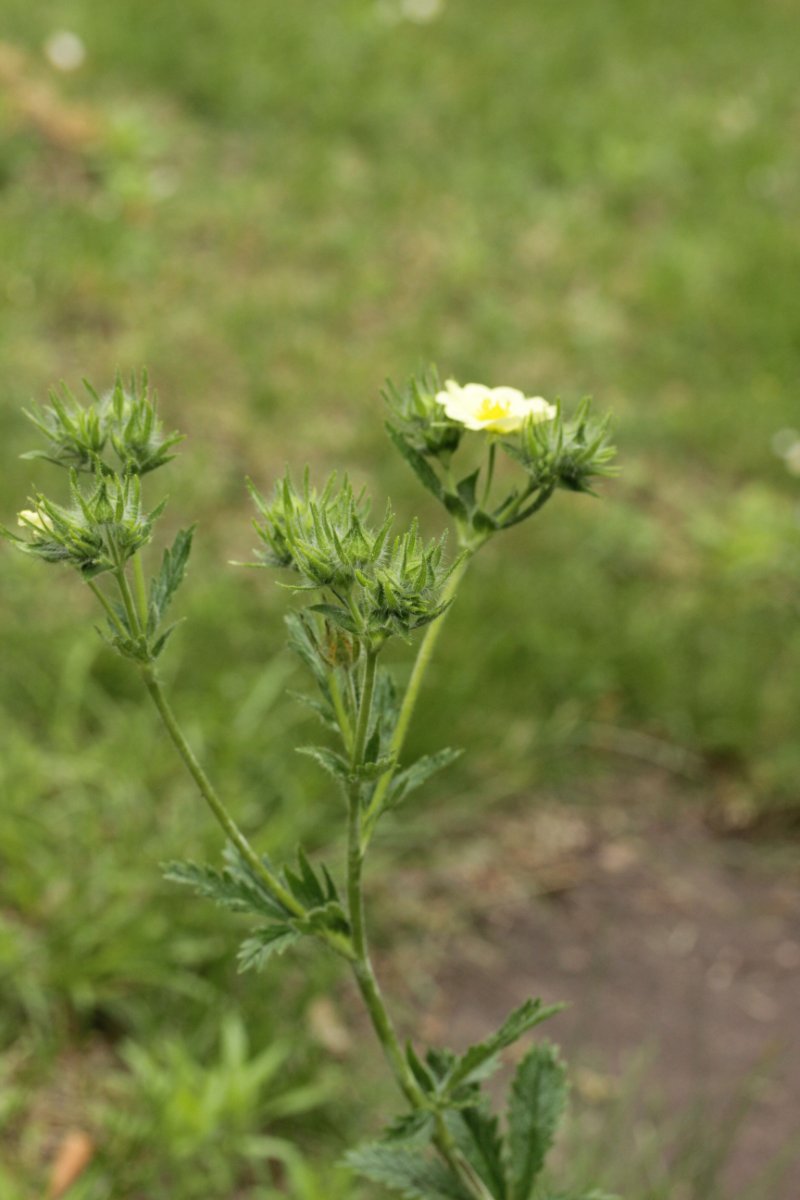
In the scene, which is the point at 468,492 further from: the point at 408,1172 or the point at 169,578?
the point at 408,1172

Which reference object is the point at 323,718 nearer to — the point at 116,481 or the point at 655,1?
the point at 116,481

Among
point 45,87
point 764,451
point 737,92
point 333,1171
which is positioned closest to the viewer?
point 333,1171

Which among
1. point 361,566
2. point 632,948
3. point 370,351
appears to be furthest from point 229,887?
point 370,351

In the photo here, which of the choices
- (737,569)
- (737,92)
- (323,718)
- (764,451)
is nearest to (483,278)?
(764,451)

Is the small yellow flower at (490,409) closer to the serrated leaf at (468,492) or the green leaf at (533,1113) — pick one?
the serrated leaf at (468,492)

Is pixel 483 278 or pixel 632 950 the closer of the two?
pixel 632 950

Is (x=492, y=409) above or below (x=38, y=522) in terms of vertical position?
above

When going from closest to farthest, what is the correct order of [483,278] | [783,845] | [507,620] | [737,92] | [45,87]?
[783,845] → [507,620] → [483,278] → [45,87] → [737,92]

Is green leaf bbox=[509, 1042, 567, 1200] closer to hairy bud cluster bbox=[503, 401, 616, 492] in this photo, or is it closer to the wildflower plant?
the wildflower plant
